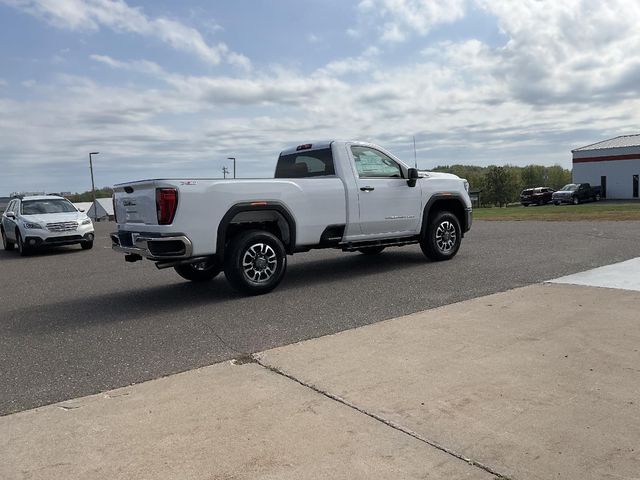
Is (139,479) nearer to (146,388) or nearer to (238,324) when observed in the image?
(146,388)

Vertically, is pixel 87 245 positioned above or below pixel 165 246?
below

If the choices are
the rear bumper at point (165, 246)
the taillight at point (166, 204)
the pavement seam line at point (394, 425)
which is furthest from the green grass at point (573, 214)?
the pavement seam line at point (394, 425)

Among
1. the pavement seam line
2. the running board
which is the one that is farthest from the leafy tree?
the pavement seam line

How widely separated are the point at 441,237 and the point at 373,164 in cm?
190

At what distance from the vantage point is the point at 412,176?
29.9ft

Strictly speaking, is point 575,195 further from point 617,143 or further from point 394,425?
point 394,425

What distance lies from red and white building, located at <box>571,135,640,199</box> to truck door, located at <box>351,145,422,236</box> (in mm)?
48036

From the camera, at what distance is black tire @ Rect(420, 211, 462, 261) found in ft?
31.2

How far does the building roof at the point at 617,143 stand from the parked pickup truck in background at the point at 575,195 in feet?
21.8

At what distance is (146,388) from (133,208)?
3.67 meters

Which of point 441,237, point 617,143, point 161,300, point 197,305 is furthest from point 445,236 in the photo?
point 617,143

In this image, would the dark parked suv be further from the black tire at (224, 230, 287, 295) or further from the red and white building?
the black tire at (224, 230, 287, 295)

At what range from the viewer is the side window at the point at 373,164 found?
28.6 ft

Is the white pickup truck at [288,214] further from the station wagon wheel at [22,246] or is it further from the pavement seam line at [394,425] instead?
the station wagon wheel at [22,246]
